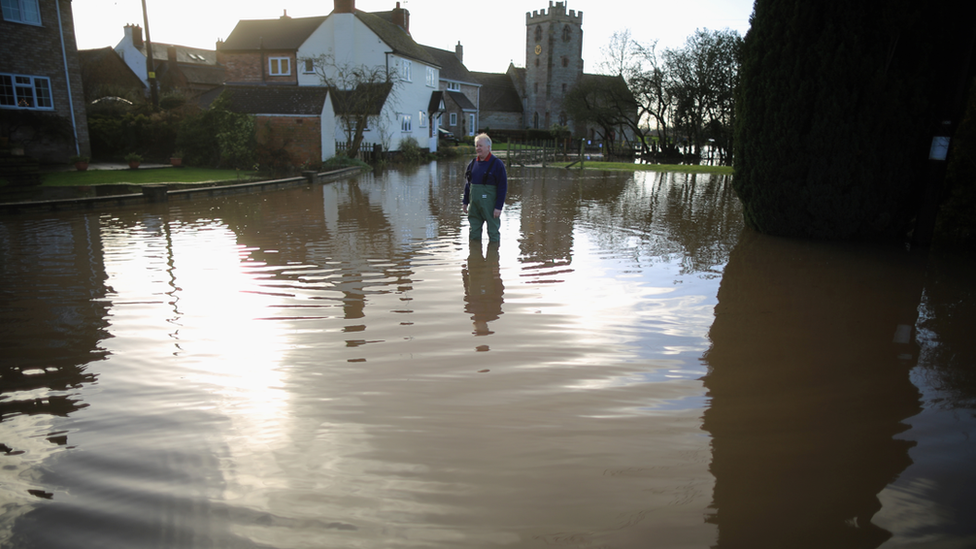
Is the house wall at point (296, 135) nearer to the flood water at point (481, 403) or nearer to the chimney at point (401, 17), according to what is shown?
the flood water at point (481, 403)

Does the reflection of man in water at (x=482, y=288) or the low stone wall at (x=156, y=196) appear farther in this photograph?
the low stone wall at (x=156, y=196)

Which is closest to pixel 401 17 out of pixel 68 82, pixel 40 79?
pixel 68 82

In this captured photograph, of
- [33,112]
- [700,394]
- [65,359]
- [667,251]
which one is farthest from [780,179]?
[33,112]

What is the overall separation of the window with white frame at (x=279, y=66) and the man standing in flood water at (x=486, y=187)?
32088mm

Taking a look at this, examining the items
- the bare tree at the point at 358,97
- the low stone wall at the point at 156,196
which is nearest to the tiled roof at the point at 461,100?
the bare tree at the point at 358,97

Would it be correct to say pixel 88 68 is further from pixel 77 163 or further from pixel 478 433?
pixel 478 433

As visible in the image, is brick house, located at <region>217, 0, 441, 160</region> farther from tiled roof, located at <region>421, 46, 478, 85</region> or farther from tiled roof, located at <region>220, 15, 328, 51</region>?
tiled roof, located at <region>421, 46, 478, 85</region>

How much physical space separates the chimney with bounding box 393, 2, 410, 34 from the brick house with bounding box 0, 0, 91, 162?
24870mm

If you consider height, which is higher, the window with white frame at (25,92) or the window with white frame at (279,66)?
the window with white frame at (279,66)

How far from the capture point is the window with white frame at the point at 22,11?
19.9 meters

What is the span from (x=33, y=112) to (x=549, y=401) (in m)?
24.2

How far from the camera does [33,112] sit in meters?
20.6

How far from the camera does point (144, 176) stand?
1906 centimetres

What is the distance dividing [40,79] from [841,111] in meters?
24.9
